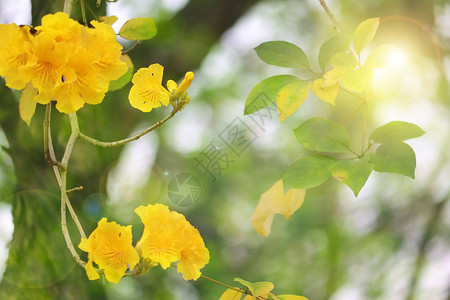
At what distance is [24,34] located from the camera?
1.34ft

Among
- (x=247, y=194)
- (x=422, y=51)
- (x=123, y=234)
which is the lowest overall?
(x=247, y=194)

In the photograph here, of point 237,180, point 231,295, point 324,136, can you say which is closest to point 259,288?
point 231,295

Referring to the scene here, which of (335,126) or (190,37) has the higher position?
(335,126)

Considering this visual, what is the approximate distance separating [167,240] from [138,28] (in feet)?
1.10

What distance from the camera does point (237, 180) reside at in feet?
10.5

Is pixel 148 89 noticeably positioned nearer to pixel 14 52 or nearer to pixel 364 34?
pixel 14 52

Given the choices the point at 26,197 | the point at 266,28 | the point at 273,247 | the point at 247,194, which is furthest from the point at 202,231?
the point at 26,197

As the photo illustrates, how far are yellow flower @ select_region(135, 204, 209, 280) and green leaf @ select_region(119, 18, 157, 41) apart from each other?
29 centimetres

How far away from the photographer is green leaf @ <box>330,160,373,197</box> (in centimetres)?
48

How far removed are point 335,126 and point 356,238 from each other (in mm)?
2321

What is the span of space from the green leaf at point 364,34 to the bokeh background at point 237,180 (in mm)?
105

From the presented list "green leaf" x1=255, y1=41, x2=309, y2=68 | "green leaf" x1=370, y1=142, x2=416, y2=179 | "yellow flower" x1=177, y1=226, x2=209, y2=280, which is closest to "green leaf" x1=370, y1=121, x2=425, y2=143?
"green leaf" x1=370, y1=142, x2=416, y2=179

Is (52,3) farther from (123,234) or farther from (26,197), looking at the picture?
(123,234)

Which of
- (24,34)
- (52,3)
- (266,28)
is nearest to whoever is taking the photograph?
(24,34)
